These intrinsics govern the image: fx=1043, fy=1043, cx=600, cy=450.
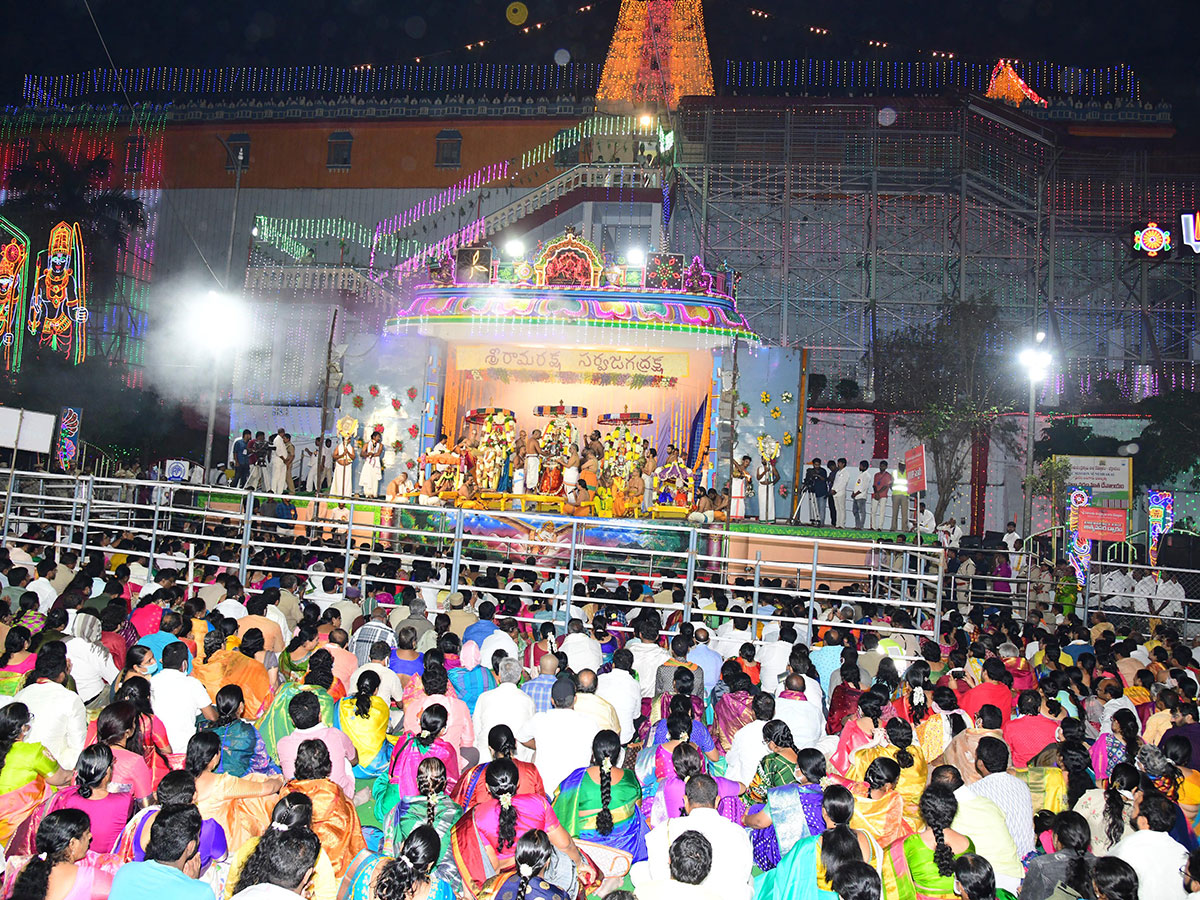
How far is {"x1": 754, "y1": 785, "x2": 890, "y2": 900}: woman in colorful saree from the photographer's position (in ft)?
14.3

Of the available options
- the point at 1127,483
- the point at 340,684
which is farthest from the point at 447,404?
the point at 340,684

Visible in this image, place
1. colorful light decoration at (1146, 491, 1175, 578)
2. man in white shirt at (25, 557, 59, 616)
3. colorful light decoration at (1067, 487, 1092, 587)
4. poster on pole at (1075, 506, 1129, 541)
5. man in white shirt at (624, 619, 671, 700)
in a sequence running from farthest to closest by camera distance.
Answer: colorful light decoration at (1146, 491, 1175, 578) → poster on pole at (1075, 506, 1129, 541) → colorful light decoration at (1067, 487, 1092, 587) → man in white shirt at (25, 557, 59, 616) → man in white shirt at (624, 619, 671, 700)

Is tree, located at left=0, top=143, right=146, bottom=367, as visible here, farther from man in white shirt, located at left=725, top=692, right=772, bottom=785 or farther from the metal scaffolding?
man in white shirt, located at left=725, top=692, right=772, bottom=785

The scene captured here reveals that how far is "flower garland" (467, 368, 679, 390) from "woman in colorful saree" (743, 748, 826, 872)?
1876 cm

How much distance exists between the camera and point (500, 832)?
4.74 m

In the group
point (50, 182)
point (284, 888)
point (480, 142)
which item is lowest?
point (284, 888)

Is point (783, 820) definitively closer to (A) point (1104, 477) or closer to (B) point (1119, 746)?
(B) point (1119, 746)

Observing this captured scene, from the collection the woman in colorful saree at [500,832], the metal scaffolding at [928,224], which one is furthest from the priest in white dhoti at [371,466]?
the woman in colorful saree at [500,832]

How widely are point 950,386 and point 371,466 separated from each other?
15185 mm

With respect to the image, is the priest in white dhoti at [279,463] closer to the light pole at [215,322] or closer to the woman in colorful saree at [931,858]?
the light pole at [215,322]

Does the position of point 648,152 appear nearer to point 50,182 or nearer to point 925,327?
point 925,327

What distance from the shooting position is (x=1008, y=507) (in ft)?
89.9

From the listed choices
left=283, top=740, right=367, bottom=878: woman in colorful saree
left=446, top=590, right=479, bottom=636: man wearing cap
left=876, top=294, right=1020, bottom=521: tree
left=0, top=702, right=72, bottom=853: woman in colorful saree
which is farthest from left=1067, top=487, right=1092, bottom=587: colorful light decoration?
left=0, top=702, right=72, bottom=853: woman in colorful saree

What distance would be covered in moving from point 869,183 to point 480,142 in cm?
1371
